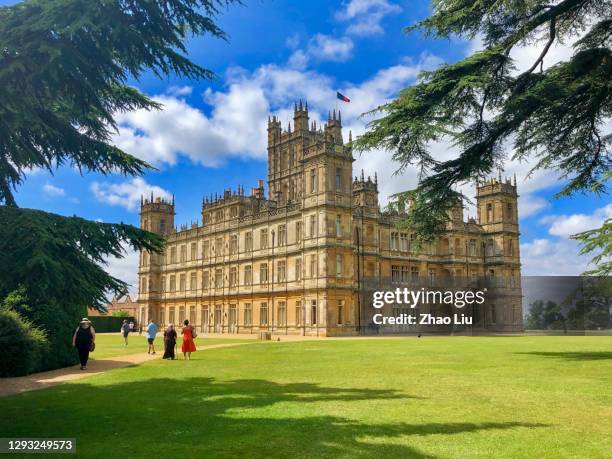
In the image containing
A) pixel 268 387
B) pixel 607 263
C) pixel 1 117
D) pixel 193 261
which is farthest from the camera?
pixel 193 261

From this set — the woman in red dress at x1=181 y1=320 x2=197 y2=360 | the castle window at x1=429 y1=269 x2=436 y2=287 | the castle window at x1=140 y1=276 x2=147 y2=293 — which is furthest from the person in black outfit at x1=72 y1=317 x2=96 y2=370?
the castle window at x1=140 y1=276 x2=147 y2=293

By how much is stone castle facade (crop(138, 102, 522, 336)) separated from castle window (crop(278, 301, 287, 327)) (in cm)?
10

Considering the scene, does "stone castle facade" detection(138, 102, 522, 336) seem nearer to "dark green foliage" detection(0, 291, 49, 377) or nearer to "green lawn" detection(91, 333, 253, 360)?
"green lawn" detection(91, 333, 253, 360)

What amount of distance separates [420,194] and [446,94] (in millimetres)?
3546

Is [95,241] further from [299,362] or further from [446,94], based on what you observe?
[446,94]

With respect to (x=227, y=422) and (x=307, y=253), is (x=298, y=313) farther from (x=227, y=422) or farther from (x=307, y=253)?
(x=227, y=422)

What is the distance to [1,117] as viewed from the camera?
26.1ft

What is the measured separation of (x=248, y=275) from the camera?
5444 centimetres

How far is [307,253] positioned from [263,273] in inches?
321

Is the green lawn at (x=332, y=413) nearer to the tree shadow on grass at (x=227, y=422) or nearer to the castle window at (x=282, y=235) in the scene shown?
the tree shadow on grass at (x=227, y=422)

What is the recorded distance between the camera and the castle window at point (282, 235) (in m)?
49.8

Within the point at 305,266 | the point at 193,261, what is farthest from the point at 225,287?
the point at 305,266

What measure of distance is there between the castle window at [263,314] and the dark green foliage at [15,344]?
3577cm

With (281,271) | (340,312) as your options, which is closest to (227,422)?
(340,312)
